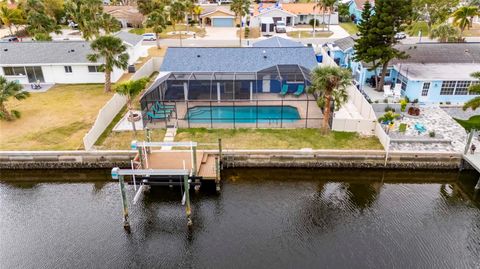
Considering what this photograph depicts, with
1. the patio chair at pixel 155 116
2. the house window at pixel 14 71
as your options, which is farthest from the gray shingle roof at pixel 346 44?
the house window at pixel 14 71

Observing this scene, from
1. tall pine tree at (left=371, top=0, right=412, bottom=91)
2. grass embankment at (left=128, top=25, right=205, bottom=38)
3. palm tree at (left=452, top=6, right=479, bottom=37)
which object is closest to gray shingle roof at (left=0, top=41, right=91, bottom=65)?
grass embankment at (left=128, top=25, right=205, bottom=38)

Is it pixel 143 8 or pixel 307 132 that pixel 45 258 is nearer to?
pixel 307 132

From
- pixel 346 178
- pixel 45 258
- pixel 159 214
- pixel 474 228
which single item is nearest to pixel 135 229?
pixel 159 214

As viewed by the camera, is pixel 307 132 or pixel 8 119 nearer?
pixel 307 132

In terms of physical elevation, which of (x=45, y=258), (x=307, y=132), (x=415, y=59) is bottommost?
(x=45, y=258)

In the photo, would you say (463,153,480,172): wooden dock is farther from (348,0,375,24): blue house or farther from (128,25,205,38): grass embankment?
(348,0,375,24): blue house

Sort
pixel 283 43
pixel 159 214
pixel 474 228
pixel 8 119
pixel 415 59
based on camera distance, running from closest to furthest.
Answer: pixel 474 228 < pixel 159 214 < pixel 8 119 < pixel 415 59 < pixel 283 43

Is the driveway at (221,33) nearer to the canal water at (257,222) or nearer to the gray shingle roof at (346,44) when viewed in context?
the gray shingle roof at (346,44)

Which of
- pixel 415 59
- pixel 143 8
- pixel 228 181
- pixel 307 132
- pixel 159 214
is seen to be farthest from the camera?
pixel 143 8
